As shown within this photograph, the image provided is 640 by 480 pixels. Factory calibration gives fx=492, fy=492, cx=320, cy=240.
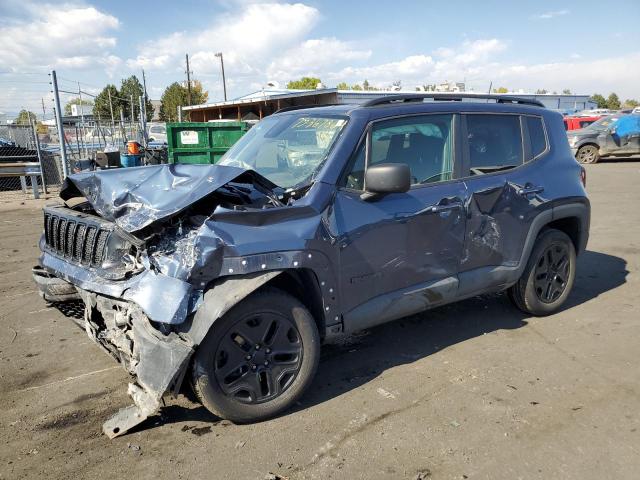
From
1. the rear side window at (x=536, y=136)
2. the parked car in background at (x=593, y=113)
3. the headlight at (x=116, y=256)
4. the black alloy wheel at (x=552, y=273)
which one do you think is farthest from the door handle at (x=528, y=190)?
the parked car in background at (x=593, y=113)

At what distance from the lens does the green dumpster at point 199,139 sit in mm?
12336

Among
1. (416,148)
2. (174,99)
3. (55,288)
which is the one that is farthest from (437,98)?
(174,99)

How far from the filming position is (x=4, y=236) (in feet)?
27.6

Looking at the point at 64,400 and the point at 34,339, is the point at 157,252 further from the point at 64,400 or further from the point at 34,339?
the point at 34,339

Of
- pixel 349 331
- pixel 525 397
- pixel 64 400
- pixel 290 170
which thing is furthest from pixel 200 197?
pixel 525 397

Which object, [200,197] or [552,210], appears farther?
[552,210]

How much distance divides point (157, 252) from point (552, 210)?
3.46 meters

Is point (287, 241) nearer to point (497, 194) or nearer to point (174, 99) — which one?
point (497, 194)

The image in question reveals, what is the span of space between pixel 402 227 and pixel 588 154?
18.5 metres

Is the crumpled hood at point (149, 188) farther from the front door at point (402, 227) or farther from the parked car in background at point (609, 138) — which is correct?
the parked car in background at point (609, 138)

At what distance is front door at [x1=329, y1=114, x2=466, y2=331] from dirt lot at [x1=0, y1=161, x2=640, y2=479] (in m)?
0.58

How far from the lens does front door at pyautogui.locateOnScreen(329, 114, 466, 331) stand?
10.8 feet

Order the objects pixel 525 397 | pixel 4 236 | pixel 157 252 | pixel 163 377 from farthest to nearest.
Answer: pixel 4 236 < pixel 525 397 < pixel 157 252 < pixel 163 377

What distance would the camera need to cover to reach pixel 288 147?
384 centimetres
